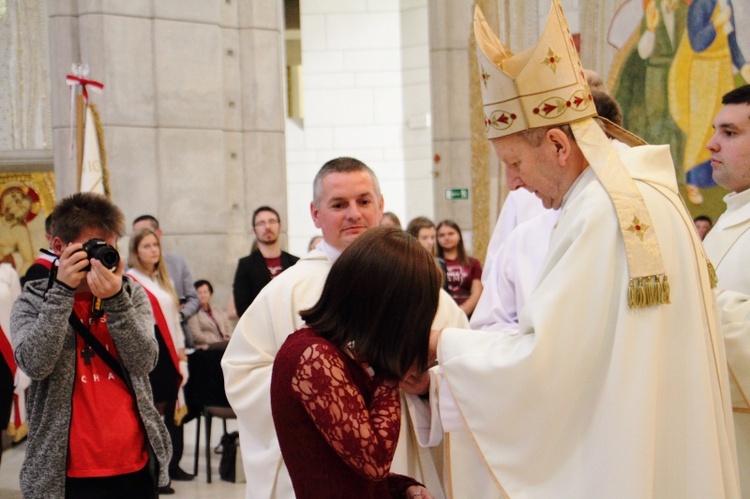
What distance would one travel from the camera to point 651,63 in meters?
7.87

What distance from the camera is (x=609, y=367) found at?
6.84 ft

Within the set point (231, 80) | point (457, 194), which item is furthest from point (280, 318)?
point (457, 194)

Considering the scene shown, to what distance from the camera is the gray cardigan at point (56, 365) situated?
2918mm

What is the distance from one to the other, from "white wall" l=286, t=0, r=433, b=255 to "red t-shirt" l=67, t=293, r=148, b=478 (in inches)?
437

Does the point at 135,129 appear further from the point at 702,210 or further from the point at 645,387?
the point at 645,387

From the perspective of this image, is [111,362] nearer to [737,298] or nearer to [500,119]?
[500,119]

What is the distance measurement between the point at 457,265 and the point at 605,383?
5.99 m

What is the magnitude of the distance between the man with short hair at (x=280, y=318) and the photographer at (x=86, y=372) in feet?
1.48

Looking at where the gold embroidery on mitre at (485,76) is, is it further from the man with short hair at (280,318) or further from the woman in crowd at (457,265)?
the woman in crowd at (457,265)

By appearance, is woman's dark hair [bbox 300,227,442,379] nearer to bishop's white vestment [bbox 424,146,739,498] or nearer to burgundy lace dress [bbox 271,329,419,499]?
burgundy lace dress [bbox 271,329,419,499]

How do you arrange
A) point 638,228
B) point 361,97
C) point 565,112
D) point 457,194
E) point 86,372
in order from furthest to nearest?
point 361,97
point 457,194
point 86,372
point 565,112
point 638,228

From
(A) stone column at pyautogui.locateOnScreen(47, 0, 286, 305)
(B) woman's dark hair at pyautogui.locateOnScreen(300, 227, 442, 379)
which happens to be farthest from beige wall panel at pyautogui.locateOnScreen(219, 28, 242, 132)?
(B) woman's dark hair at pyautogui.locateOnScreen(300, 227, 442, 379)

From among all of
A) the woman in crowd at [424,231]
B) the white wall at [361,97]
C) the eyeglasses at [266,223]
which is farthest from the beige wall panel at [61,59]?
the white wall at [361,97]

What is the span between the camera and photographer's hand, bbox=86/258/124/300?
2.96m
